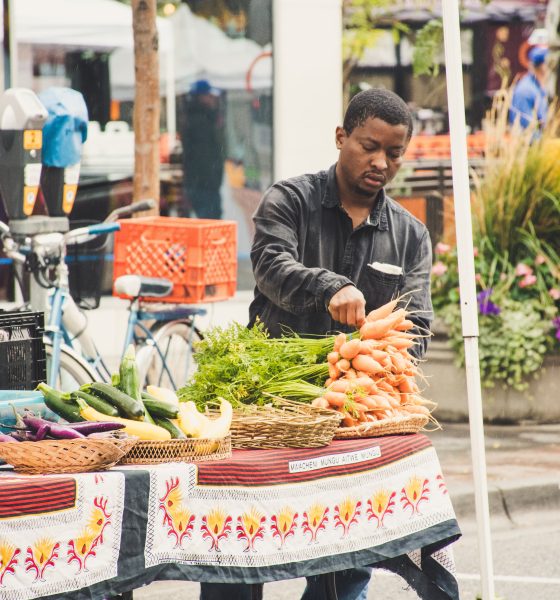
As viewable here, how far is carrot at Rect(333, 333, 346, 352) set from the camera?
436 cm

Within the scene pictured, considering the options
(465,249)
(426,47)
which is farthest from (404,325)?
(426,47)

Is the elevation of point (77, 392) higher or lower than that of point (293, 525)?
higher

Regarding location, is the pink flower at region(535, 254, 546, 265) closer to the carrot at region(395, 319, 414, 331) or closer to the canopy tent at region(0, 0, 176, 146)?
the canopy tent at region(0, 0, 176, 146)

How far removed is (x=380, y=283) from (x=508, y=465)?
155 inches

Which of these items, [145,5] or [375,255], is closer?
[375,255]

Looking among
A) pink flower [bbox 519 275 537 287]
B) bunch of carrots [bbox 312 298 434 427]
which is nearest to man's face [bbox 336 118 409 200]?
bunch of carrots [bbox 312 298 434 427]

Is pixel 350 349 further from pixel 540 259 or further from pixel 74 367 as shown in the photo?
pixel 540 259

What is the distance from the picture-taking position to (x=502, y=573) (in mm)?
6676

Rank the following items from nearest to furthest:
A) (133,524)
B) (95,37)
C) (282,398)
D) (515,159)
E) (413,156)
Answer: (133,524)
(282,398)
(515,159)
(95,37)
(413,156)

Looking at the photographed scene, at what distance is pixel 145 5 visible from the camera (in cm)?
898

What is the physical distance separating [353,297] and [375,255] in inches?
19.6

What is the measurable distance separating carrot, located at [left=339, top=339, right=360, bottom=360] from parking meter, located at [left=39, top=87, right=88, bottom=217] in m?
3.87

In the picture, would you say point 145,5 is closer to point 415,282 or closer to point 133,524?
point 415,282

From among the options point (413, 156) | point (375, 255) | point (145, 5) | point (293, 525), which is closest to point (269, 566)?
point (293, 525)
